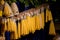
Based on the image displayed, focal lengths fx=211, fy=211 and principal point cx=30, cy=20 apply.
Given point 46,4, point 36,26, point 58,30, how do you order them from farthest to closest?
point 58,30, point 46,4, point 36,26

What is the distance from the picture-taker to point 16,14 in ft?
12.5

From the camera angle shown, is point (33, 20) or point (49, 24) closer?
point (33, 20)

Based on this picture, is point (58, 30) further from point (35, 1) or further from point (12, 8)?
point (12, 8)

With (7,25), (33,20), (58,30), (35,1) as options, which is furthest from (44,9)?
(7,25)

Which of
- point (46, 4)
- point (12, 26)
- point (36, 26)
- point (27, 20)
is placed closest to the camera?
point (12, 26)

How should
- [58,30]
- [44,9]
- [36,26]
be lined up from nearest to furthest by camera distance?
[36,26] < [44,9] < [58,30]

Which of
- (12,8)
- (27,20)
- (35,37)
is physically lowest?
(35,37)

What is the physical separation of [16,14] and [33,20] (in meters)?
0.33

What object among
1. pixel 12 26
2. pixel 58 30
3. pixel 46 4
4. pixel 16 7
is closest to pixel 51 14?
pixel 46 4

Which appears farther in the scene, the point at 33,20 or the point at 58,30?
the point at 58,30

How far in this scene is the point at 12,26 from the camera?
11.2 feet

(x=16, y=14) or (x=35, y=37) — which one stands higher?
(x=16, y=14)

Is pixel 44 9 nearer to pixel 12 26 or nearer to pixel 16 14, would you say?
pixel 16 14

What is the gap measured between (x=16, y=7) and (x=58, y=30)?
1.47 meters
